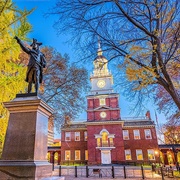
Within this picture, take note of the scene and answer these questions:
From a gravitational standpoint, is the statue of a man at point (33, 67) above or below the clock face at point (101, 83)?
below

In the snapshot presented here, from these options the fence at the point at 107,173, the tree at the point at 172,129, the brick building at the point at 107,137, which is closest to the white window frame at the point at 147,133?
the brick building at the point at 107,137

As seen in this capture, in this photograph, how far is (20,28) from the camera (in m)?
7.20

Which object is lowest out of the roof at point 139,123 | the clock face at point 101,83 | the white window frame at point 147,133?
the white window frame at point 147,133

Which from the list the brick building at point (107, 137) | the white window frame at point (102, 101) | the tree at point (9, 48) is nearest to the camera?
the tree at point (9, 48)

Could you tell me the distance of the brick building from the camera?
31.2 meters

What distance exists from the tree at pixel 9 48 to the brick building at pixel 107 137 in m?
25.8

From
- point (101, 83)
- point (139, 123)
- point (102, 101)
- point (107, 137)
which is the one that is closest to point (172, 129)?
point (107, 137)

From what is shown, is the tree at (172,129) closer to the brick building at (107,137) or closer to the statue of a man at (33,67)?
the brick building at (107,137)

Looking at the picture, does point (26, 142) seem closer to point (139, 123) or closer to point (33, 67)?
point (33, 67)

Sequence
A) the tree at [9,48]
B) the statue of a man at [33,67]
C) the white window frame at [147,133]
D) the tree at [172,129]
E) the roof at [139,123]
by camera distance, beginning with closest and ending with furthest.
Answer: the statue of a man at [33,67]
the tree at [9,48]
the tree at [172,129]
the white window frame at [147,133]
the roof at [139,123]

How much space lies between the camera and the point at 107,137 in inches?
1270

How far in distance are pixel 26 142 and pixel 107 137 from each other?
98.5 feet

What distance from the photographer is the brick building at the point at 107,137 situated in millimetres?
31156

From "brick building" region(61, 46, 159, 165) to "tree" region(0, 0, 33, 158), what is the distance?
25.8 meters
